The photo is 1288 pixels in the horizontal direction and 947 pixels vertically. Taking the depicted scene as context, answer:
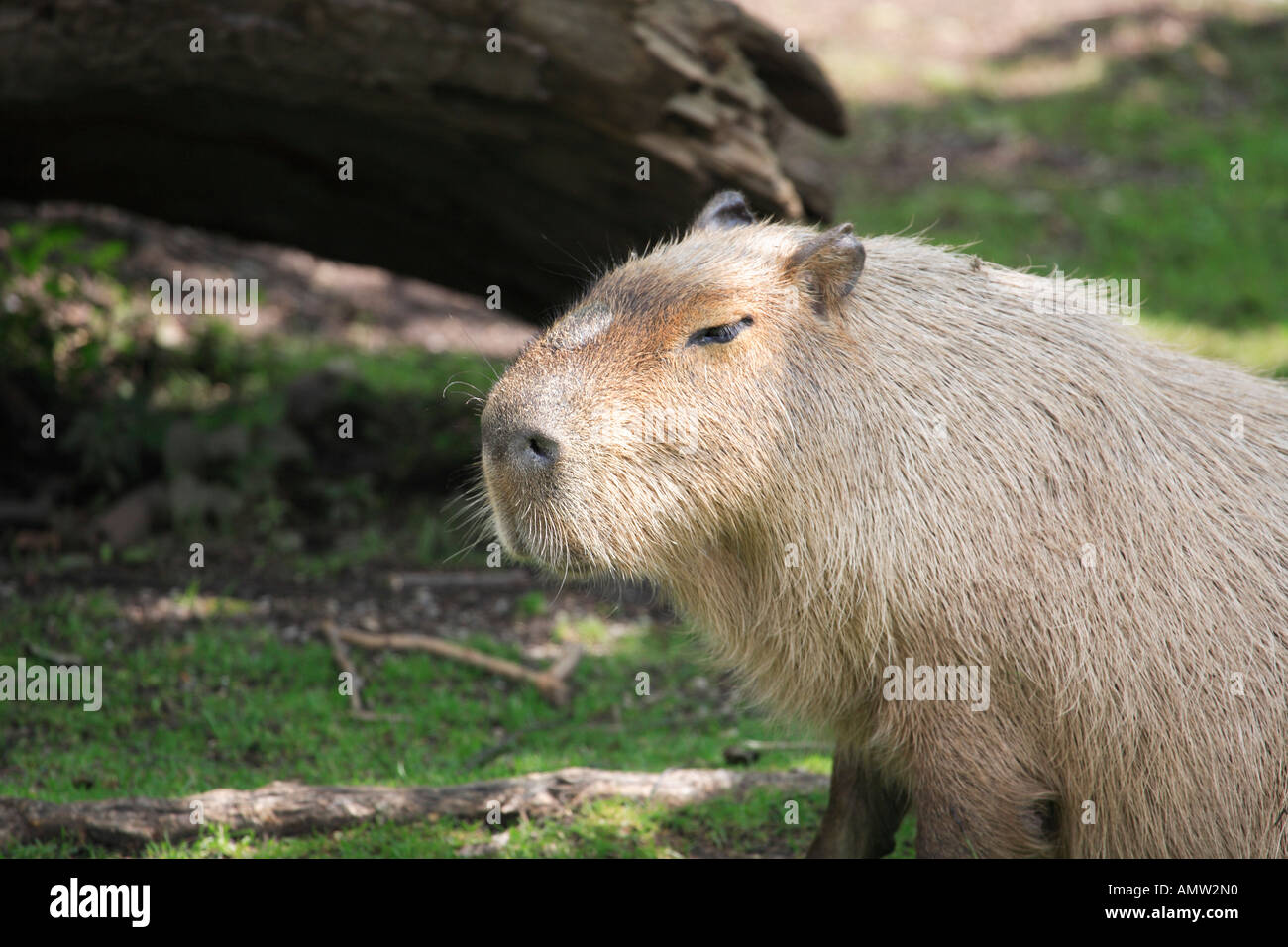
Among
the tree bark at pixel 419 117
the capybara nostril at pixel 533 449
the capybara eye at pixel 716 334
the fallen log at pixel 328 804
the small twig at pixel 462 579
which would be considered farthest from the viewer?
the small twig at pixel 462 579

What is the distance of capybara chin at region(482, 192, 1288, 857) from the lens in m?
2.93

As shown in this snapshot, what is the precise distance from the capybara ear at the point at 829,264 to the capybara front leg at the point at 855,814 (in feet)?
4.09

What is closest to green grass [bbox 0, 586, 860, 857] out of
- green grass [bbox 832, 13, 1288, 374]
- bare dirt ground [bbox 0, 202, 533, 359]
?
green grass [bbox 832, 13, 1288, 374]

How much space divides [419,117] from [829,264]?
2.59 meters

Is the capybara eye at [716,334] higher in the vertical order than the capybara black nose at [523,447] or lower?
higher

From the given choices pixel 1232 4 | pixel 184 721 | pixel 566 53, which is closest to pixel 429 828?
pixel 184 721

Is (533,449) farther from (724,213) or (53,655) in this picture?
(53,655)

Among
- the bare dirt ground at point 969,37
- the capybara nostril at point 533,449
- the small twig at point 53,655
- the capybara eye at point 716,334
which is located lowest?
the small twig at point 53,655

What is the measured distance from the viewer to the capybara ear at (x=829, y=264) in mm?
3025

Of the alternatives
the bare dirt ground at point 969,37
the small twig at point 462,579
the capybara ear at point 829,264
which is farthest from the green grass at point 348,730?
the bare dirt ground at point 969,37

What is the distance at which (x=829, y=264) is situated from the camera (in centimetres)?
306

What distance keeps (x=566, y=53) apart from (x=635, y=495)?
8.05ft

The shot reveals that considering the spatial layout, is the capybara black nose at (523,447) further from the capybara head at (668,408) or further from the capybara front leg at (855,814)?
the capybara front leg at (855,814)

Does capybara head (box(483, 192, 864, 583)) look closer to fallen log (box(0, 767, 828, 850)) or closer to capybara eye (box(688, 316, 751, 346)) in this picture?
capybara eye (box(688, 316, 751, 346))
